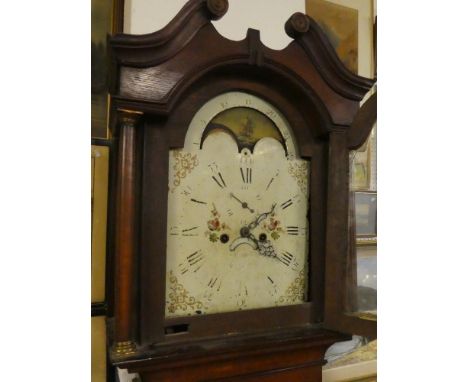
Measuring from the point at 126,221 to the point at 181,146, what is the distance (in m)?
0.20

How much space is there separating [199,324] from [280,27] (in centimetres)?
110

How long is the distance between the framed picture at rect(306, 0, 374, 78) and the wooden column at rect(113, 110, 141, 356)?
1097 millimetres

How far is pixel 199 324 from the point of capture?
2.80 ft

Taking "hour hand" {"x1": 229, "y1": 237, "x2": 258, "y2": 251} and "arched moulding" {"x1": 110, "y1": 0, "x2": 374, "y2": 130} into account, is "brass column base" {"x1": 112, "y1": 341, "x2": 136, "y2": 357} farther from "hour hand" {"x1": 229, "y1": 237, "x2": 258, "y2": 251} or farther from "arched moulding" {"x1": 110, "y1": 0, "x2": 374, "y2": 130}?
"arched moulding" {"x1": 110, "y1": 0, "x2": 374, "y2": 130}

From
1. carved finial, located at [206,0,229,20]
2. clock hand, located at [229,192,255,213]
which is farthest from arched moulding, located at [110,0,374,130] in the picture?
clock hand, located at [229,192,255,213]

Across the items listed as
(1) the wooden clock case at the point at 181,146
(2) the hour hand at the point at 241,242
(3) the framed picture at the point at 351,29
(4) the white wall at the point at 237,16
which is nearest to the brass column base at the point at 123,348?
(1) the wooden clock case at the point at 181,146

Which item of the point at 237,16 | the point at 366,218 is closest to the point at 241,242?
the point at 366,218

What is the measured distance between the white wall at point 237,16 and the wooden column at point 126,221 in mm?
526

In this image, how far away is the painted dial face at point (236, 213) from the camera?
33.9 inches

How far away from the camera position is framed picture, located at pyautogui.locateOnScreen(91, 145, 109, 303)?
1138 millimetres

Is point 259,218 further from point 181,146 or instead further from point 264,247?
point 181,146

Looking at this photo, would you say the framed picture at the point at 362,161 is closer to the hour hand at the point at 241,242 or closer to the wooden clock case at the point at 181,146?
the wooden clock case at the point at 181,146
